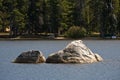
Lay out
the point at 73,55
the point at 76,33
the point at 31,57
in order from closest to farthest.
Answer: the point at 73,55 < the point at 31,57 < the point at 76,33

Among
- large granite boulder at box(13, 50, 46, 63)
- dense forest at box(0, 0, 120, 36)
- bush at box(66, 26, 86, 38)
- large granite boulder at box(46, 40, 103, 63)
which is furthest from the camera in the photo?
dense forest at box(0, 0, 120, 36)

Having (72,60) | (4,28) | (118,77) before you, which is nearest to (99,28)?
(4,28)

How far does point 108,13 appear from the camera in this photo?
141500 millimetres

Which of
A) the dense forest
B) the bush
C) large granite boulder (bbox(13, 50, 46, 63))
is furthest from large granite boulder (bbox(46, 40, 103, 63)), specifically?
the dense forest

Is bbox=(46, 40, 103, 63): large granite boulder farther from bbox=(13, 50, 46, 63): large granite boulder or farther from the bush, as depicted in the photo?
the bush

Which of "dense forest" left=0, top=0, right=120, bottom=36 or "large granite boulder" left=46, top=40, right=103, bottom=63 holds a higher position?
"dense forest" left=0, top=0, right=120, bottom=36

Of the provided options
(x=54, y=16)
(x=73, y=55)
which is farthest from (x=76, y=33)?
(x=73, y=55)

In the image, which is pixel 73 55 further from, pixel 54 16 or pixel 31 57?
pixel 54 16

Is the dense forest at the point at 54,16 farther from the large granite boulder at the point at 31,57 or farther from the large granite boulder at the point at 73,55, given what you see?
the large granite boulder at the point at 73,55

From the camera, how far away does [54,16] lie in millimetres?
139625

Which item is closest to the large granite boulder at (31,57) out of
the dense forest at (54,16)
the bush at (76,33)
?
the bush at (76,33)

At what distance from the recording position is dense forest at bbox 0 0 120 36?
457 ft

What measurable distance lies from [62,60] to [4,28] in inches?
3768

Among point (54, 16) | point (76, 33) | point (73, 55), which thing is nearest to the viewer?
point (73, 55)
